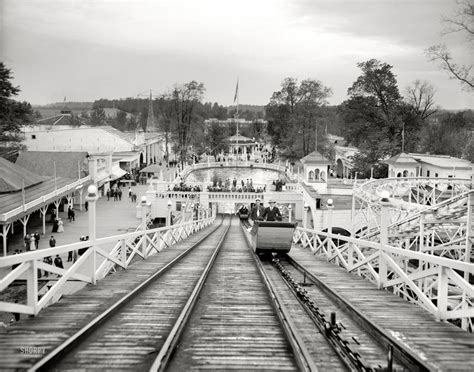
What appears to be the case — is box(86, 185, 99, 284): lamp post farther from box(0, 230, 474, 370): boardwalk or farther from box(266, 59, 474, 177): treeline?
box(266, 59, 474, 177): treeline

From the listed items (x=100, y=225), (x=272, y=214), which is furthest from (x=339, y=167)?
(x=272, y=214)

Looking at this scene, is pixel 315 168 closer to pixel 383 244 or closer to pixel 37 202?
pixel 37 202

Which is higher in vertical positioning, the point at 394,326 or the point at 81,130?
the point at 81,130

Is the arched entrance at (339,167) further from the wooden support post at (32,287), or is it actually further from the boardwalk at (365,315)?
the wooden support post at (32,287)

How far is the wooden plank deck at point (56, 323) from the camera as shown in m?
5.89

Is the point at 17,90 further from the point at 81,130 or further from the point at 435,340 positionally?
the point at 435,340

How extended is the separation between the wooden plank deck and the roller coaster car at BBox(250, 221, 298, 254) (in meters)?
4.89

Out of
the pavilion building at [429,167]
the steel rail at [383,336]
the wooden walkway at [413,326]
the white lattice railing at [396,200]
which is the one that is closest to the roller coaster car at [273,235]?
the wooden walkway at [413,326]

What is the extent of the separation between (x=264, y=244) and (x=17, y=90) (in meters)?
27.9

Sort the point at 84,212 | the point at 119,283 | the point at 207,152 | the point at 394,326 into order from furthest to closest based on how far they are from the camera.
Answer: the point at 207,152 → the point at 84,212 → the point at 119,283 → the point at 394,326

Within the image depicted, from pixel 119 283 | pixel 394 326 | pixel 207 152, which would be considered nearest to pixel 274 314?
pixel 394 326

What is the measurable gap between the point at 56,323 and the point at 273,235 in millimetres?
8559

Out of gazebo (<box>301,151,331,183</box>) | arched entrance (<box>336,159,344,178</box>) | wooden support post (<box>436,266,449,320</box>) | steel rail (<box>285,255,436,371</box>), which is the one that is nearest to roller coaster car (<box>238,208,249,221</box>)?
gazebo (<box>301,151,331,183</box>)

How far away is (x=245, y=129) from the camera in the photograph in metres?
160
